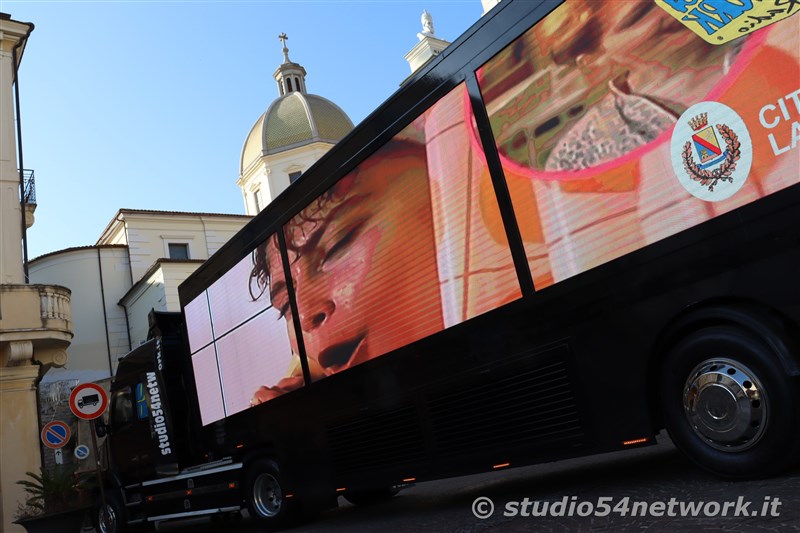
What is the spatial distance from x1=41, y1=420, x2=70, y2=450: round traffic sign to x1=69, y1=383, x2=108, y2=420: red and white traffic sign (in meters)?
1.66

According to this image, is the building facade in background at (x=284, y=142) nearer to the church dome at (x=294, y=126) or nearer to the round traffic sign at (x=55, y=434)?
the church dome at (x=294, y=126)

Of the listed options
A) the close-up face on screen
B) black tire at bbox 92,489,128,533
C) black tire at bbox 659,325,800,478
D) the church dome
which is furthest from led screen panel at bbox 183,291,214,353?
the church dome

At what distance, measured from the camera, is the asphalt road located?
154 inches

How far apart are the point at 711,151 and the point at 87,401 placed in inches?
358

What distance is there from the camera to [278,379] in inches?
307

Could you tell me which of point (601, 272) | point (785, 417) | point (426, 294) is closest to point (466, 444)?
point (426, 294)

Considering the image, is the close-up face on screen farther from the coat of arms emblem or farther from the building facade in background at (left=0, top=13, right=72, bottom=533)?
the building facade in background at (left=0, top=13, right=72, bottom=533)

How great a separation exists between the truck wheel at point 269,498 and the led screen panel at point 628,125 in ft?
14.4

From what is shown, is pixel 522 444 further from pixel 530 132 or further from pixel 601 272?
pixel 530 132

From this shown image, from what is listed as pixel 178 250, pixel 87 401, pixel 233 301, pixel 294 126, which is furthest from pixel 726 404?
pixel 294 126

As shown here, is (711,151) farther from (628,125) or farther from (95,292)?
(95,292)

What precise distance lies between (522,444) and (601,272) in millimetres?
1447

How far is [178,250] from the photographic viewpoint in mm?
39875

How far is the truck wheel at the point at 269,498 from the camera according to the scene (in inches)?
309
